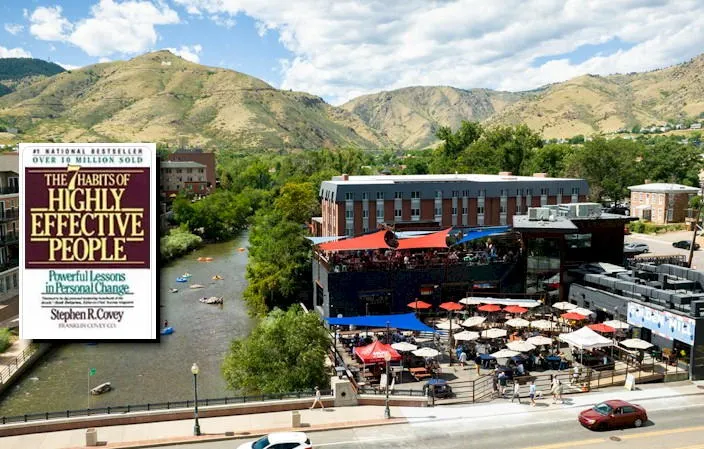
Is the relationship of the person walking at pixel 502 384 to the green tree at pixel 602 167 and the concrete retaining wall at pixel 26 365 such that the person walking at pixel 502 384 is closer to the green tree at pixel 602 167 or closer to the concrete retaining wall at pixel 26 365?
the concrete retaining wall at pixel 26 365

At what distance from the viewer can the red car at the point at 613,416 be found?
89.6 feet

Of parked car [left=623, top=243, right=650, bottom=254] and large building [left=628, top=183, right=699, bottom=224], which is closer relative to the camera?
parked car [left=623, top=243, right=650, bottom=254]

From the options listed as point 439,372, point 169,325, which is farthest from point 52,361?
point 439,372

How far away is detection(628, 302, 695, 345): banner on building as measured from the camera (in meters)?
35.8

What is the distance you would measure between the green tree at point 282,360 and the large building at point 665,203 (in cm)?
8319

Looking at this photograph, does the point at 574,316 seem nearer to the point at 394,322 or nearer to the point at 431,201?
the point at 394,322

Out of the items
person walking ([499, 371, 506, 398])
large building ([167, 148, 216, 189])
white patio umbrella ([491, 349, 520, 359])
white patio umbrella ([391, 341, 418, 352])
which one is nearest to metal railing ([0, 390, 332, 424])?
white patio umbrella ([391, 341, 418, 352])

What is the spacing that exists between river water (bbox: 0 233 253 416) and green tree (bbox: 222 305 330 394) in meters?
4.90

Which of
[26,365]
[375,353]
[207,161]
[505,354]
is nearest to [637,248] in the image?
[505,354]

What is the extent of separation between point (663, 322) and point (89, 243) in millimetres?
32537

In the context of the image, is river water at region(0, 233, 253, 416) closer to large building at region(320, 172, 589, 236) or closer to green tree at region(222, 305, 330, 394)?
green tree at region(222, 305, 330, 394)

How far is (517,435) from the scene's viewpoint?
87.8 feet

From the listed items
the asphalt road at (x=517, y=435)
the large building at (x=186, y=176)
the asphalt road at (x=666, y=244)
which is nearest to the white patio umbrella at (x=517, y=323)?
the asphalt road at (x=517, y=435)

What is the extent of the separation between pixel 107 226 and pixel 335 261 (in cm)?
2413
